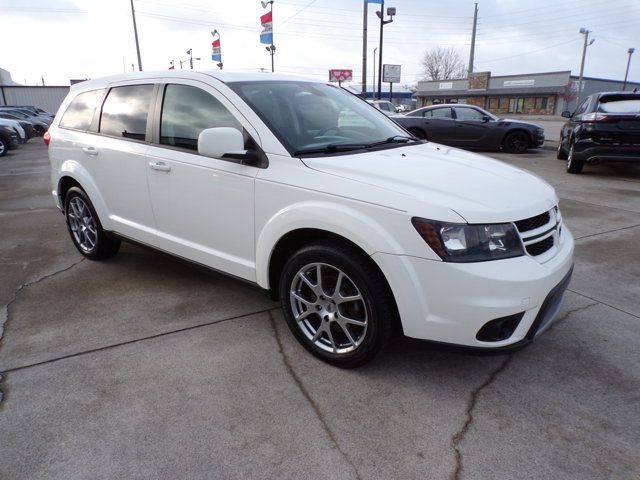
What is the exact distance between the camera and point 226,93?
3131 mm

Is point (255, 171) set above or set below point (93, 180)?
above

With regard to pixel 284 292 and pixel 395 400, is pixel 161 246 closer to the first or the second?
pixel 284 292

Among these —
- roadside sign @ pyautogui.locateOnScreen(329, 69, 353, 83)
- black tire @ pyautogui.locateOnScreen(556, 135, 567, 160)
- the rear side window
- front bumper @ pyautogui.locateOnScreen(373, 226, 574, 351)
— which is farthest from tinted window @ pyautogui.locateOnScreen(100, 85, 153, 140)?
roadside sign @ pyautogui.locateOnScreen(329, 69, 353, 83)

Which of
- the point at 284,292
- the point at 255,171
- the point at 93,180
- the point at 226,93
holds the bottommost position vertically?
the point at 284,292

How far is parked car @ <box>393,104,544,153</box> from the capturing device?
13.6 m

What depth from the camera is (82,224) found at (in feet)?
15.6

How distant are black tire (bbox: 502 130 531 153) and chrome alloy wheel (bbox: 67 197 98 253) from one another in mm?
12238

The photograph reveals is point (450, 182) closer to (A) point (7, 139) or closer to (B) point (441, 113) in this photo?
(B) point (441, 113)

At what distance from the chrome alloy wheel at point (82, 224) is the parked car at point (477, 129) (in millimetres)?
10455

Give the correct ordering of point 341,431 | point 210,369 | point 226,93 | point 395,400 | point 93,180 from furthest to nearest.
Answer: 1. point 93,180
2. point 226,93
3. point 210,369
4. point 395,400
5. point 341,431

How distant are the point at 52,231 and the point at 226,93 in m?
4.10

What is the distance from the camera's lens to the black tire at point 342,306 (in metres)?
2.52

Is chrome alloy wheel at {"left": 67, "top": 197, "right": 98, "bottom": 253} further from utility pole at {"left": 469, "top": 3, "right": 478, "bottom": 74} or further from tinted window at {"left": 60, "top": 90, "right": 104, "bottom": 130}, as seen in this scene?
utility pole at {"left": 469, "top": 3, "right": 478, "bottom": 74}

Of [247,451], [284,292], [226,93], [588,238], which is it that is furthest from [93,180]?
[588,238]
